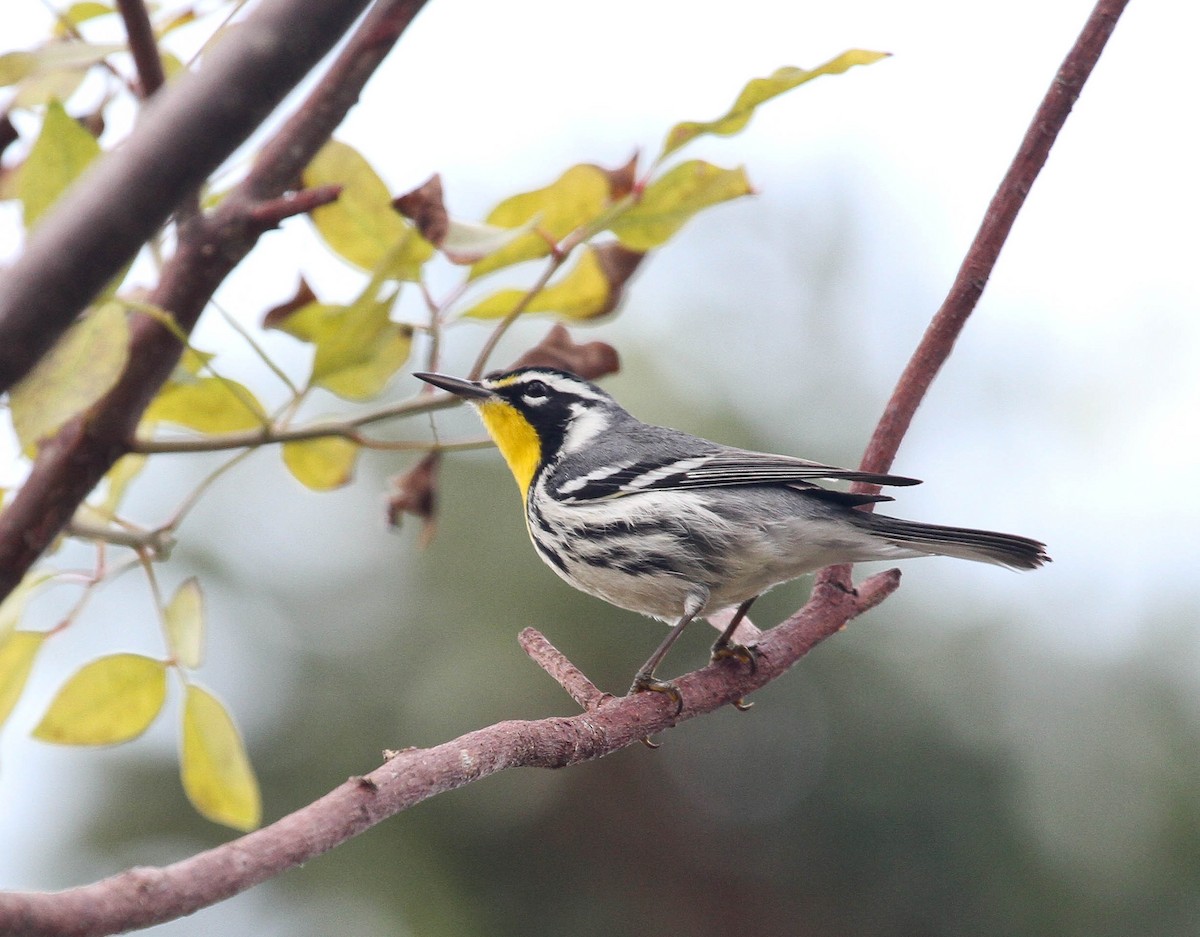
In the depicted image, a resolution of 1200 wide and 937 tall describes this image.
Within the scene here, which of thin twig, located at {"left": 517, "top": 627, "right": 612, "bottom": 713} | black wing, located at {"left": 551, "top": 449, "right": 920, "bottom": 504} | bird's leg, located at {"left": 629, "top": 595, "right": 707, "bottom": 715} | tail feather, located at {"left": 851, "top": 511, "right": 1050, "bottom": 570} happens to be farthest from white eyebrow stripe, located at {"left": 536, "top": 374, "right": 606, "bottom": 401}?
thin twig, located at {"left": 517, "top": 627, "right": 612, "bottom": 713}

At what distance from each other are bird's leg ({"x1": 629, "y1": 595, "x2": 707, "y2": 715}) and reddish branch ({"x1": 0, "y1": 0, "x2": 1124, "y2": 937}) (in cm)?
3

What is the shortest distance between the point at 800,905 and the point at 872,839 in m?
0.39

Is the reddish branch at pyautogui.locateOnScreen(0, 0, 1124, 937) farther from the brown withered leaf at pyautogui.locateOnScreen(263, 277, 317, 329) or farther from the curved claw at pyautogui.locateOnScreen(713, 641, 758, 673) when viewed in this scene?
the brown withered leaf at pyautogui.locateOnScreen(263, 277, 317, 329)

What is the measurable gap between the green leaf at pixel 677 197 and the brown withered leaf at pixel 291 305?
1.31 ft

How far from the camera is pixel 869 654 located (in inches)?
192

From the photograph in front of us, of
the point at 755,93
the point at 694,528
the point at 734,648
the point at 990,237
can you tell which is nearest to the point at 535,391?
the point at 694,528

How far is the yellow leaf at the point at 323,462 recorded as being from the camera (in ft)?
5.28

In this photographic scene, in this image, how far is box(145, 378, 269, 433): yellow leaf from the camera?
4.86ft

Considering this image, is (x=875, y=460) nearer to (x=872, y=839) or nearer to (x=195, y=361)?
(x=195, y=361)

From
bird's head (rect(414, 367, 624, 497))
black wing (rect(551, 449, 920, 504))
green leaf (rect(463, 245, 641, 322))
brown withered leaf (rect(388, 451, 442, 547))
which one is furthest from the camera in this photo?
bird's head (rect(414, 367, 624, 497))

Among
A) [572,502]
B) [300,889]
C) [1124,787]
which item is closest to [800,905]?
[1124,787]

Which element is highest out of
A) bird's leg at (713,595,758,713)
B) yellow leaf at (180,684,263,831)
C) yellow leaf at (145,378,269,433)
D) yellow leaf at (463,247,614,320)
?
yellow leaf at (463,247,614,320)

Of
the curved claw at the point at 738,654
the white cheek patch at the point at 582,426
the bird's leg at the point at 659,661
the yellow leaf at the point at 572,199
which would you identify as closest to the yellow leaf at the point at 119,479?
the yellow leaf at the point at 572,199

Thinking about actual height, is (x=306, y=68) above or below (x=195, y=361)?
above
